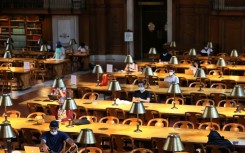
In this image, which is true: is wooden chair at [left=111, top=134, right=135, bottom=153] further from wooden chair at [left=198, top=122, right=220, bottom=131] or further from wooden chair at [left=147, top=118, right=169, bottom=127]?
wooden chair at [left=198, top=122, right=220, bottom=131]

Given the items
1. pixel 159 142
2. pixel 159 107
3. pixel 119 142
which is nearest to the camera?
pixel 159 142

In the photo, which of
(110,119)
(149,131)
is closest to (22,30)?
(110,119)

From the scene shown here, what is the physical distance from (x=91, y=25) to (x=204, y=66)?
1078 cm

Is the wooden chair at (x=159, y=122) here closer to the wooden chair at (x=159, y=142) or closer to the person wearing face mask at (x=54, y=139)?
the wooden chair at (x=159, y=142)

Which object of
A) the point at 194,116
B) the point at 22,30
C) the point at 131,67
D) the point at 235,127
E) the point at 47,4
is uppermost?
the point at 47,4

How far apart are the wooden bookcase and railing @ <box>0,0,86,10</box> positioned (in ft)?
2.31

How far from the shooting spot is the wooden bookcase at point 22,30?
108 ft

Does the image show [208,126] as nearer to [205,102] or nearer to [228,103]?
[228,103]

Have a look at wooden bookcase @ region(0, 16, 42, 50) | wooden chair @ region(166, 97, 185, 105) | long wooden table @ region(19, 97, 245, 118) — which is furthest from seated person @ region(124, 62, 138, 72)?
wooden bookcase @ region(0, 16, 42, 50)

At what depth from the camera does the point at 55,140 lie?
11992 mm

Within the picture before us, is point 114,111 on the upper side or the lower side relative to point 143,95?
lower

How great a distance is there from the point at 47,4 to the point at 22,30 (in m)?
2.38

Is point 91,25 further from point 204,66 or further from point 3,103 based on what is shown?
point 3,103

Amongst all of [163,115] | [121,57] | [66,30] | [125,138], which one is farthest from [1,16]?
[125,138]
